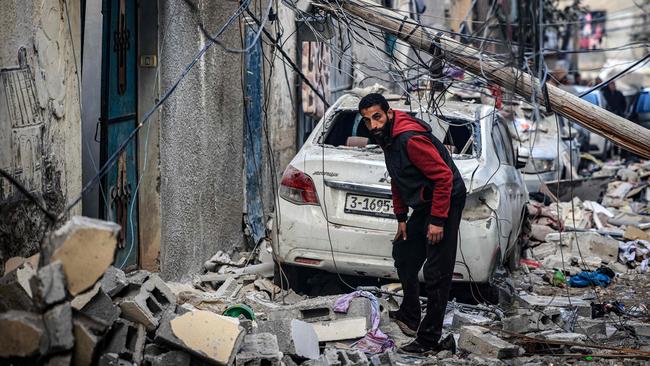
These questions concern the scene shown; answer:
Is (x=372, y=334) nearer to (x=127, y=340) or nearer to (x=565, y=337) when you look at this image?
(x=565, y=337)

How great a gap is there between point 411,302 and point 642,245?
5926 millimetres

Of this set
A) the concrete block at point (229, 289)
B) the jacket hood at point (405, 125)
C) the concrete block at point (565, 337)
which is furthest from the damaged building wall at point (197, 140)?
the concrete block at point (565, 337)

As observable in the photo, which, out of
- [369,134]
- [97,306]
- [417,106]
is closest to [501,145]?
[417,106]

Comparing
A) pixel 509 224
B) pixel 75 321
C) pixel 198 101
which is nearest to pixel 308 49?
pixel 198 101

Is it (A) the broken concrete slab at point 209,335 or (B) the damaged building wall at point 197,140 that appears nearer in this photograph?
(A) the broken concrete slab at point 209,335

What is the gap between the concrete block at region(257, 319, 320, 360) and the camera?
6.55 m

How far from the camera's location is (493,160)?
883 centimetres

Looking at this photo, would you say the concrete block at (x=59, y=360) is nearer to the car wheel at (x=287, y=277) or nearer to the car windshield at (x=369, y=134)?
the car wheel at (x=287, y=277)

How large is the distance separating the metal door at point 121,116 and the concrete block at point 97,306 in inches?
97.6

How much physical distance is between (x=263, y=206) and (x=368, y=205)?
3.17 metres

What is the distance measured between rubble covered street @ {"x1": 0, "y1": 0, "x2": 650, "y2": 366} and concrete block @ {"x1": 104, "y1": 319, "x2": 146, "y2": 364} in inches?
0.5

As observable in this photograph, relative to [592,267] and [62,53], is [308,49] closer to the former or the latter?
[592,267]

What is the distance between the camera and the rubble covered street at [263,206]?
→ 5.82 metres

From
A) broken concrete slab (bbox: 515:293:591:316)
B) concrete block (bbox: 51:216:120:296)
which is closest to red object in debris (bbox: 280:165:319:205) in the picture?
broken concrete slab (bbox: 515:293:591:316)
